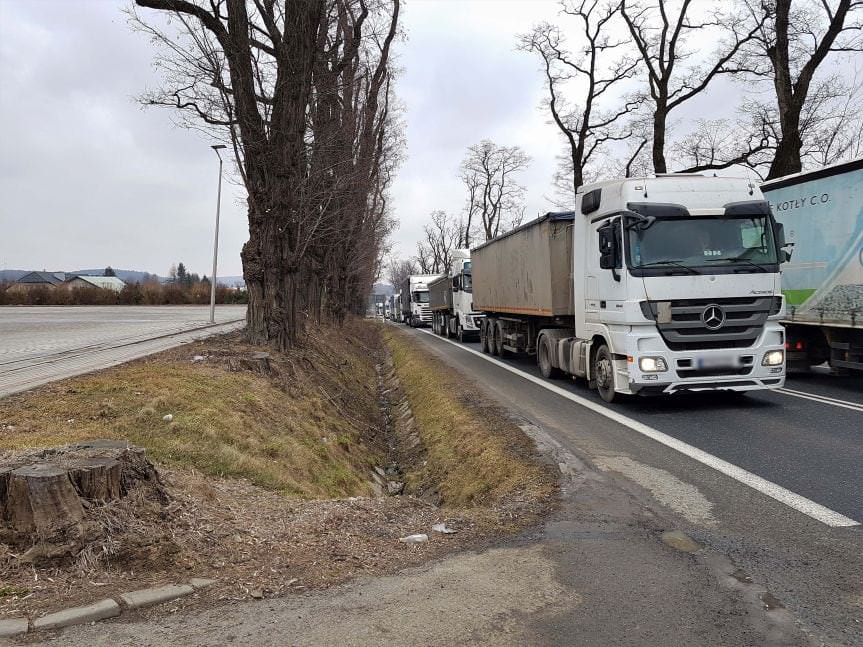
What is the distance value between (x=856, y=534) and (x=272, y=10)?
13028mm

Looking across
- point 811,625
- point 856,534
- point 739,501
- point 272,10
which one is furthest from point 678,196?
point 272,10

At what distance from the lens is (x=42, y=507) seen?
153 inches

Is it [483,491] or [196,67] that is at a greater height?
[196,67]

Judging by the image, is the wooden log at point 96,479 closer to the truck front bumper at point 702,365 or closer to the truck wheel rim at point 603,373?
the truck front bumper at point 702,365

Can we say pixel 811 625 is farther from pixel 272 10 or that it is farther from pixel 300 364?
pixel 272 10

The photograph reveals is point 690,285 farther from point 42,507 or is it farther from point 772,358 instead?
point 42,507

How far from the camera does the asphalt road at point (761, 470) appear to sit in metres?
3.81

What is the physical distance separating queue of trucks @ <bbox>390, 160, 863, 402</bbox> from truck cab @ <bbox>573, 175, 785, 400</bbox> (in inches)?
0.6

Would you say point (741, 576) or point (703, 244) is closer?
point (741, 576)

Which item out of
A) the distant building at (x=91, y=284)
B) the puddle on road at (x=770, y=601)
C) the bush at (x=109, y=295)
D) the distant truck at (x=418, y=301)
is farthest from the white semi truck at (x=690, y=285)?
the distant building at (x=91, y=284)

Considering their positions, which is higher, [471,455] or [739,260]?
[739,260]

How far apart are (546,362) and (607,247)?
5.17m

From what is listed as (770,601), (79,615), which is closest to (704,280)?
(770,601)

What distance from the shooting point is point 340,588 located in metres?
3.74
